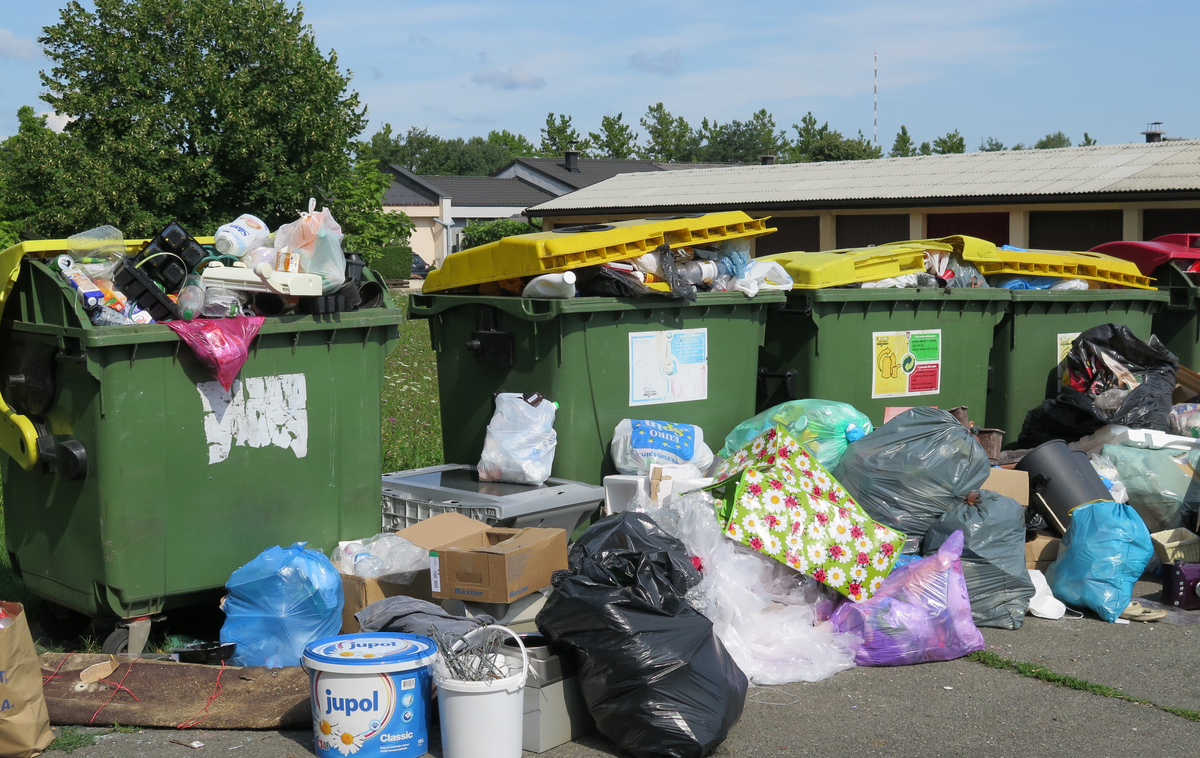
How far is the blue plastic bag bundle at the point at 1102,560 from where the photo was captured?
15.1 ft

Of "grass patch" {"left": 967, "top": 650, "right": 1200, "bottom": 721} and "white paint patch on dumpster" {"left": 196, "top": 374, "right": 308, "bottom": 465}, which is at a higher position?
"white paint patch on dumpster" {"left": 196, "top": 374, "right": 308, "bottom": 465}

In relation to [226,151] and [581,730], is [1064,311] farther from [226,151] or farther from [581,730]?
[226,151]

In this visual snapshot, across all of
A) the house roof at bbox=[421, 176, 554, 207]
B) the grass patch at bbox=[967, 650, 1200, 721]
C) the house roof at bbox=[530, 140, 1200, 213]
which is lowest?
the grass patch at bbox=[967, 650, 1200, 721]

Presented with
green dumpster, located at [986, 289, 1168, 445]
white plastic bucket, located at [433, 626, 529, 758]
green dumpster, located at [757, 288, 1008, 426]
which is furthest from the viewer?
green dumpster, located at [986, 289, 1168, 445]

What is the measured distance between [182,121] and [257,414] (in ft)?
69.6

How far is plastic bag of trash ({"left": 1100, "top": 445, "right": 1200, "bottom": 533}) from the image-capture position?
546cm

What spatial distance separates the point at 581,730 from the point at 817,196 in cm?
1721

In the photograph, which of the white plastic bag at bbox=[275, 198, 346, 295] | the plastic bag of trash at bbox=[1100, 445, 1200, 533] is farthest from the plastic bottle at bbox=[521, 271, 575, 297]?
the plastic bag of trash at bbox=[1100, 445, 1200, 533]

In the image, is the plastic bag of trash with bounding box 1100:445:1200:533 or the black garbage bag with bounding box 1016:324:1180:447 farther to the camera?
the black garbage bag with bounding box 1016:324:1180:447

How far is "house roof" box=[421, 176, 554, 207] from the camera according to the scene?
51188 millimetres

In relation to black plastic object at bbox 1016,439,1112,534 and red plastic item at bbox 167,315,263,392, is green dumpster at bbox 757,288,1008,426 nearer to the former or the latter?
black plastic object at bbox 1016,439,1112,534

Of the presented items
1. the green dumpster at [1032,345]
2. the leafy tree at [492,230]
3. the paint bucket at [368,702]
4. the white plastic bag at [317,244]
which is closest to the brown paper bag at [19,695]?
the paint bucket at [368,702]

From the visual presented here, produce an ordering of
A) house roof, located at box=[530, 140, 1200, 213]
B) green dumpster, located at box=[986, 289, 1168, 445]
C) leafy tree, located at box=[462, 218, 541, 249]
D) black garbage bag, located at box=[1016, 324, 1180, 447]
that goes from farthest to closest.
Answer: leafy tree, located at box=[462, 218, 541, 249], house roof, located at box=[530, 140, 1200, 213], green dumpster, located at box=[986, 289, 1168, 445], black garbage bag, located at box=[1016, 324, 1180, 447]

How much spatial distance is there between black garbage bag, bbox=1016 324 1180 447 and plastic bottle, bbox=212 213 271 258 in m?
4.59
